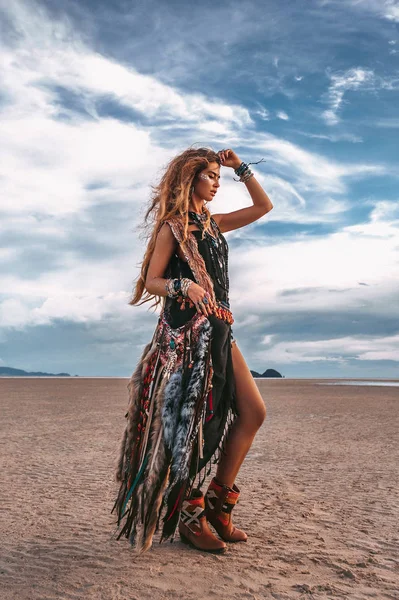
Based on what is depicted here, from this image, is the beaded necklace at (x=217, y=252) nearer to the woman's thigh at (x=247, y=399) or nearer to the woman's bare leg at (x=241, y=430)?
the woman's thigh at (x=247, y=399)

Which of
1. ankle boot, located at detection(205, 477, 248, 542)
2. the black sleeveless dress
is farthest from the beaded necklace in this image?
ankle boot, located at detection(205, 477, 248, 542)

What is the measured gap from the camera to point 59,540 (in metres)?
3.77

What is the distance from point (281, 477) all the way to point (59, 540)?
281 cm

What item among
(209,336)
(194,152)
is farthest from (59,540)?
(194,152)

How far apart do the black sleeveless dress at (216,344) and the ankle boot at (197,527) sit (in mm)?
304

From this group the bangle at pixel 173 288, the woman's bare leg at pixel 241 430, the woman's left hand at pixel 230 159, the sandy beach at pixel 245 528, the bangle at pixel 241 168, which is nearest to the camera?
the sandy beach at pixel 245 528

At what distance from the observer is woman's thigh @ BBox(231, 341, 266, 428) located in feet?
11.8

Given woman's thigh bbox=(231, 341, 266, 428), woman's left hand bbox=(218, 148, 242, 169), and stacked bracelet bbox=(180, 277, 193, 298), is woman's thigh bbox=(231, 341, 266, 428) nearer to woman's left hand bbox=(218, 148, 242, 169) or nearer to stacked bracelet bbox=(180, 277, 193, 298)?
stacked bracelet bbox=(180, 277, 193, 298)

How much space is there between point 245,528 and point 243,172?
243 cm

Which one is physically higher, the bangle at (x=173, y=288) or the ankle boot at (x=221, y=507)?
the bangle at (x=173, y=288)

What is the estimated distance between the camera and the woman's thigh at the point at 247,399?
11.8 ft

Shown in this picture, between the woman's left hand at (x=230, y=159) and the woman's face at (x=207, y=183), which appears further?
the woman's left hand at (x=230, y=159)

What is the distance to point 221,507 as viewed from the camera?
362 centimetres

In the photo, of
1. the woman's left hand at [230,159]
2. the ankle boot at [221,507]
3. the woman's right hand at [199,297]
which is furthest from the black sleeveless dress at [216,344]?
the woman's left hand at [230,159]
